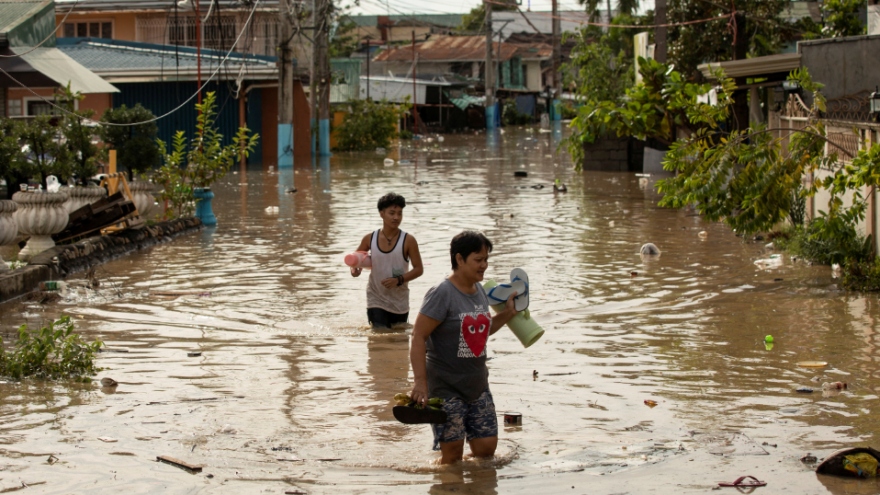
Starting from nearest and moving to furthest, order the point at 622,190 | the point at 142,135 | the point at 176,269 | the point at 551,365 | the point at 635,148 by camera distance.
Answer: the point at 551,365 < the point at 176,269 < the point at 142,135 < the point at 622,190 < the point at 635,148

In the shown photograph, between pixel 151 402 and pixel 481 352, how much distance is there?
2.68 metres

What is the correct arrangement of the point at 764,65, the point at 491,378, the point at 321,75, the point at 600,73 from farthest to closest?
the point at 321,75, the point at 600,73, the point at 764,65, the point at 491,378

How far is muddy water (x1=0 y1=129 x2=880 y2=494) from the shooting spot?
5.81 metres

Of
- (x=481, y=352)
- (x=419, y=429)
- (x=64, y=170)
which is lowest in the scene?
(x=419, y=429)

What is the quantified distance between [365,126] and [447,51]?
30.3 m

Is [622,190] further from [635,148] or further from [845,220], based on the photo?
[845,220]

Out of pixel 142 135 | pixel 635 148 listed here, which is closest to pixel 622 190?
pixel 635 148

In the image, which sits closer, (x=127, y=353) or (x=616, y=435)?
(x=616, y=435)

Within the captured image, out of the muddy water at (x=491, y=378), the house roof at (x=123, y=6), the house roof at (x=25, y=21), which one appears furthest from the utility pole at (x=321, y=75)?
the muddy water at (x=491, y=378)

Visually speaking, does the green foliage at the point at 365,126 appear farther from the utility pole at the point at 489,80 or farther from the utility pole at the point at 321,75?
the utility pole at the point at 489,80

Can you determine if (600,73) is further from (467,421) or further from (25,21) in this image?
(467,421)

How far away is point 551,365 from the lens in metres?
8.45

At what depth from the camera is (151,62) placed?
33.8 metres

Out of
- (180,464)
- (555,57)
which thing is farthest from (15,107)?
(555,57)
